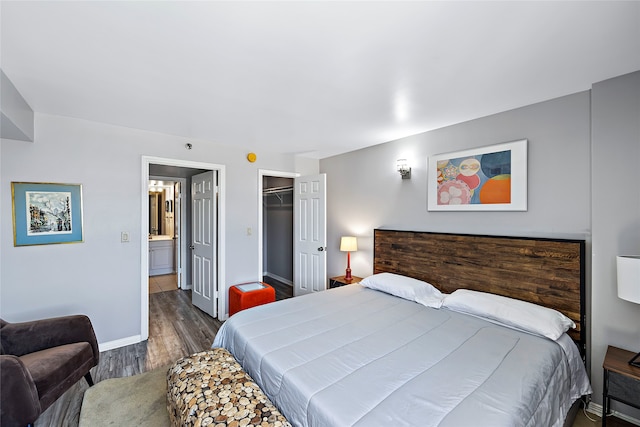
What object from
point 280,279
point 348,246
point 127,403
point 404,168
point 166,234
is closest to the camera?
point 127,403

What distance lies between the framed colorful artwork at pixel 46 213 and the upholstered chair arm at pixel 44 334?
83 cm

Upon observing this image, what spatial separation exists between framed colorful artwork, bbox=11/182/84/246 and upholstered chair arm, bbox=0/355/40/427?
143cm

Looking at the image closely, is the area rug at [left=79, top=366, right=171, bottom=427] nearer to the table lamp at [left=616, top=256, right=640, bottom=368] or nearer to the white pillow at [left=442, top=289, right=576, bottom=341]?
the white pillow at [left=442, top=289, right=576, bottom=341]

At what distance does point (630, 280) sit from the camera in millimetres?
1635

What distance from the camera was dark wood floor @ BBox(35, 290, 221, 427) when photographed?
201 cm

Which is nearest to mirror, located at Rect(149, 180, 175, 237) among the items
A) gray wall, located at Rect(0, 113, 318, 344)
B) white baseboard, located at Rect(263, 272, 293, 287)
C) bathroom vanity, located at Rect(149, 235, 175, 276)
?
bathroom vanity, located at Rect(149, 235, 175, 276)

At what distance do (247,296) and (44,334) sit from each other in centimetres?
175

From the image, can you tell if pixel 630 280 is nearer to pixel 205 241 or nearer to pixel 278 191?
pixel 205 241

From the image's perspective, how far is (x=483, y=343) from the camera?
179 centimetres

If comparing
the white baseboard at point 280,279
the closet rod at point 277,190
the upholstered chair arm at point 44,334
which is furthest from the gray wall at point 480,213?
the upholstered chair arm at point 44,334

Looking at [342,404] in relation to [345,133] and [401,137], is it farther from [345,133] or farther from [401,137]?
[401,137]

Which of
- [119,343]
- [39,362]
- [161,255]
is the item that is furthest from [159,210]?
[39,362]

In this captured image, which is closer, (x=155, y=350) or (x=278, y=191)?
(x=155, y=350)

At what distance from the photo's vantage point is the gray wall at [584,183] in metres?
1.86
